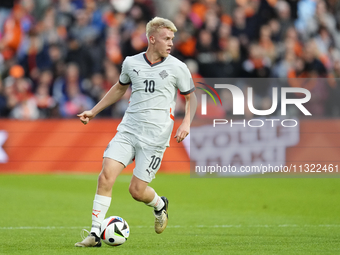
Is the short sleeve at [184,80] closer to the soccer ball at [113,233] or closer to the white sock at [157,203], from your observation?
the white sock at [157,203]

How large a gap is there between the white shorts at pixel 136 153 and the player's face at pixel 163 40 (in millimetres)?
902

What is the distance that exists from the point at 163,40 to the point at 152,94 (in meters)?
0.55

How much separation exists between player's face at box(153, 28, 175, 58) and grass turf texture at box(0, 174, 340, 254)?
1.95 m

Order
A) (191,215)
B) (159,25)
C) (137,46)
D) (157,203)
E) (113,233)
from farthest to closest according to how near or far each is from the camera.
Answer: (137,46)
(191,215)
(157,203)
(159,25)
(113,233)

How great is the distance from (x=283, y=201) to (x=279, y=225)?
2.78 meters

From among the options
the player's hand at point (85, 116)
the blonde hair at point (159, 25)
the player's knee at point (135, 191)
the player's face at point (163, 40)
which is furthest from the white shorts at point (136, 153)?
the blonde hair at point (159, 25)

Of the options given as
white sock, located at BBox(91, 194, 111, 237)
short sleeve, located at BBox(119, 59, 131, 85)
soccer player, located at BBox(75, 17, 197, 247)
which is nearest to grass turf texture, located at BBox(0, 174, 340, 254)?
white sock, located at BBox(91, 194, 111, 237)

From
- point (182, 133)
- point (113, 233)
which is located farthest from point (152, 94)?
point (113, 233)

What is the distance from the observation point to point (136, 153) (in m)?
6.69

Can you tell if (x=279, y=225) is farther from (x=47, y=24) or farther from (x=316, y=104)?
(x=47, y=24)

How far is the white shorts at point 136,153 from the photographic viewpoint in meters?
6.54

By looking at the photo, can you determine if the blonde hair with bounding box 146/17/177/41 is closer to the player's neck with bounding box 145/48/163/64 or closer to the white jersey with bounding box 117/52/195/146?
the player's neck with bounding box 145/48/163/64

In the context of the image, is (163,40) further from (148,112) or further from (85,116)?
(85,116)

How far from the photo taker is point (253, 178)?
15000 millimetres
